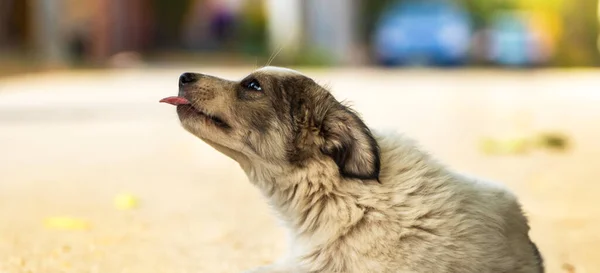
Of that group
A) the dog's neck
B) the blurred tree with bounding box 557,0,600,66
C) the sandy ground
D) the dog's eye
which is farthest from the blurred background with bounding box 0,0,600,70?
the dog's neck

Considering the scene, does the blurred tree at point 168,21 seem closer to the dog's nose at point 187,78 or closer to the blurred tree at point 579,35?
the blurred tree at point 579,35

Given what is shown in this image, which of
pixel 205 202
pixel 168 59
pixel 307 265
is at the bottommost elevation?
pixel 168 59

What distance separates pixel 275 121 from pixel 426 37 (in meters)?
14.6

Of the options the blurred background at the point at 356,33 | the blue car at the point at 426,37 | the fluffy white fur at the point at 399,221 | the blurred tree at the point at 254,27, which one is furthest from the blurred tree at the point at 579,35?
the fluffy white fur at the point at 399,221

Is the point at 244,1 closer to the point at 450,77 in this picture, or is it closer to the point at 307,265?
the point at 450,77

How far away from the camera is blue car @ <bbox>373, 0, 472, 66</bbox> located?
1719cm

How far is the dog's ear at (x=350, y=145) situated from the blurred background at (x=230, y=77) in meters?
0.37

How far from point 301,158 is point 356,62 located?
14.6 metres

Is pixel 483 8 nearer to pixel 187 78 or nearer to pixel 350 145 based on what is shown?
pixel 187 78

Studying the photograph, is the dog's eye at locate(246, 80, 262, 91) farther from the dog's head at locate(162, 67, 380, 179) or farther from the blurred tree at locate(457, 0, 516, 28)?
the blurred tree at locate(457, 0, 516, 28)

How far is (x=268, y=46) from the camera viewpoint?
18.5 m

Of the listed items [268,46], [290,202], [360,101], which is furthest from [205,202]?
[268,46]

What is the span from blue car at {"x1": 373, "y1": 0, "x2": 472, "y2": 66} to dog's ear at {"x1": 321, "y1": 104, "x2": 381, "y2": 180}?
14.6m

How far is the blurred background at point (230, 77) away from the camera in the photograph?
11.8ft
